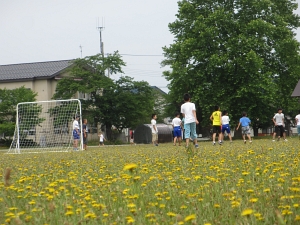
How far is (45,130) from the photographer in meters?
38.5

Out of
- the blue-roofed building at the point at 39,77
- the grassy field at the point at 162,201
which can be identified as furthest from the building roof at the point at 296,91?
the grassy field at the point at 162,201

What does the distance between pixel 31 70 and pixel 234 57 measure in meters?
31.4

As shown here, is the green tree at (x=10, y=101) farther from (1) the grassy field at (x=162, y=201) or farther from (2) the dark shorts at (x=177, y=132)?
(1) the grassy field at (x=162, y=201)

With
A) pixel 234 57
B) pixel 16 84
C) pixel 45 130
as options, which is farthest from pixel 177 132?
pixel 16 84

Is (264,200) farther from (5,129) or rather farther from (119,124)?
(119,124)

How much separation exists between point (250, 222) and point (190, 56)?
148ft

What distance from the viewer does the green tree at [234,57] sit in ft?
155

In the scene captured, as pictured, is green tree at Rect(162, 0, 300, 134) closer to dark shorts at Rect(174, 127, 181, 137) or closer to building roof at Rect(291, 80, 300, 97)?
building roof at Rect(291, 80, 300, 97)

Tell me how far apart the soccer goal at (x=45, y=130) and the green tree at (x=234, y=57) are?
42.1ft

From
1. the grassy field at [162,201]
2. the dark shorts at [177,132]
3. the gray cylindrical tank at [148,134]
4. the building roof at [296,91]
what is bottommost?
the grassy field at [162,201]

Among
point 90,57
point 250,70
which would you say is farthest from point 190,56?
point 90,57

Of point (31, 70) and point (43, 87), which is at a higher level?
point (31, 70)

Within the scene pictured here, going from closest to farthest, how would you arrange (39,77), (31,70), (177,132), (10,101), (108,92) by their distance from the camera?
1. (177,132)
2. (10,101)
3. (108,92)
4. (39,77)
5. (31,70)

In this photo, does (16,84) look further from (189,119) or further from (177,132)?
(189,119)
